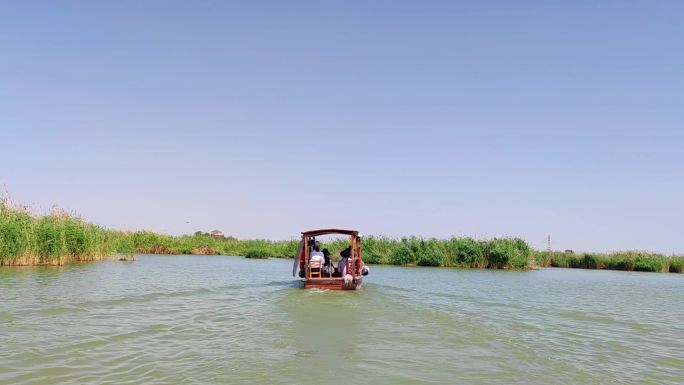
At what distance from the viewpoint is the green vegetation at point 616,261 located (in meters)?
45.8

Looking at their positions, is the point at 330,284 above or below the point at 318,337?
above

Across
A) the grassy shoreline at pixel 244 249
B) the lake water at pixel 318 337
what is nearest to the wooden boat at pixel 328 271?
the lake water at pixel 318 337

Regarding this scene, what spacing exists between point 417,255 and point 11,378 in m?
40.0

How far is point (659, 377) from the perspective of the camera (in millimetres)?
8469

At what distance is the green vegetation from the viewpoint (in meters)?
45.8

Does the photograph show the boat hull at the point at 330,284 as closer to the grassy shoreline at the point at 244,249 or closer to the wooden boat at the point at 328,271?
the wooden boat at the point at 328,271

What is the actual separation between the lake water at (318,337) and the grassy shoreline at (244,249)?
6.66 metres

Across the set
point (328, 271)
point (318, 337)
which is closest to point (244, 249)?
point (328, 271)

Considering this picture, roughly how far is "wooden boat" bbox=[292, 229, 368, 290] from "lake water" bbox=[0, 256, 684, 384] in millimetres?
862

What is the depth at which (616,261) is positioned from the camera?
160ft

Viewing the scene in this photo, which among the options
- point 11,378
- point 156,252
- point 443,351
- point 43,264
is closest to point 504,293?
point 443,351

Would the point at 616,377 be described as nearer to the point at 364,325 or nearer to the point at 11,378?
the point at 364,325

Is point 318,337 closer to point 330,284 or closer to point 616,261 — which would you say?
point 330,284

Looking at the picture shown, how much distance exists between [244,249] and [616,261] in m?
43.6
